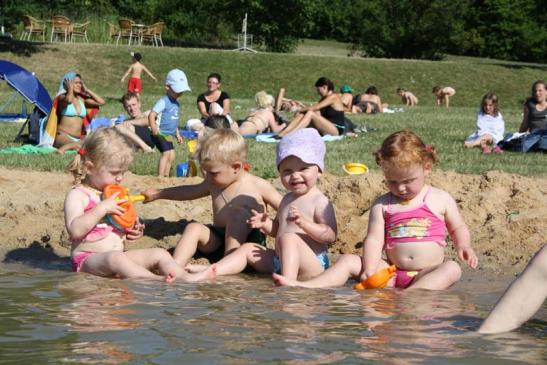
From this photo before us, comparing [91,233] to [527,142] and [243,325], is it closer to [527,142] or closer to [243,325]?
[243,325]

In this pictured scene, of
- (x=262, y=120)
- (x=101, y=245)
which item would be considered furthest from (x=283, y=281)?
(x=262, y=120)

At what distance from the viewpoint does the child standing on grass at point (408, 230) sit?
21.6 feet

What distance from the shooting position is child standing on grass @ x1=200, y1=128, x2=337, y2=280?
22.4 ft

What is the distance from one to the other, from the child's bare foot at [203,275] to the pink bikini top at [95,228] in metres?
0.69

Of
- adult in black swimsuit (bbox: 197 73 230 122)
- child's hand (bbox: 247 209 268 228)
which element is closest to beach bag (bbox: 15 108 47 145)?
adult in black swimsuit (bbox: 197 73 230 122)

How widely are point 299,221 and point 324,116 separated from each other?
35.2ft

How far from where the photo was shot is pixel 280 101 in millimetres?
23156

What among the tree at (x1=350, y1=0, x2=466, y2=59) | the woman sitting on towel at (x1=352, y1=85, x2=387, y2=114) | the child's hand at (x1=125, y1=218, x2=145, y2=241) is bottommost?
the child's hand at (x1=125, y1=218, x2=145, y2=241)

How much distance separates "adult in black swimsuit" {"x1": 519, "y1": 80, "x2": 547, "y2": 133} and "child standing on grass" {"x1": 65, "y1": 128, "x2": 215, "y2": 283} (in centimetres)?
989

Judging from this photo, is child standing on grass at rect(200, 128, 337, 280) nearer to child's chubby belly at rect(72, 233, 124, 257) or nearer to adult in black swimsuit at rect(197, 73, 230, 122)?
child's chubby belly at rect(72, 233, 124, 257)

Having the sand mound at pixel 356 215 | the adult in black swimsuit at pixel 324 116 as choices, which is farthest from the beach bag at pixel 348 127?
the sand mound at pixel 356 215

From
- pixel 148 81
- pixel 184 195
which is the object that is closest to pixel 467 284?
pixel 184 195

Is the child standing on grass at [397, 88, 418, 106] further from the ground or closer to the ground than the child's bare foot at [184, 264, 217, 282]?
further from the ground

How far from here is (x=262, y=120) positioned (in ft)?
56.4
